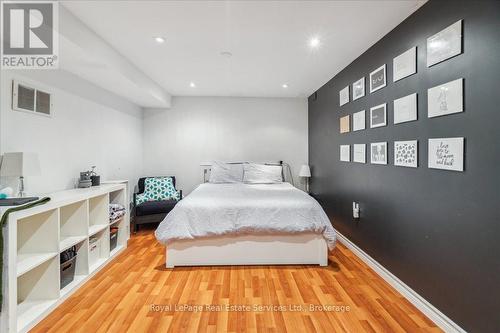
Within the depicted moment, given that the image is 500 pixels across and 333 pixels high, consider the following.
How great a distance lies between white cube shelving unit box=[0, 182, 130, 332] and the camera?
157 centimetres

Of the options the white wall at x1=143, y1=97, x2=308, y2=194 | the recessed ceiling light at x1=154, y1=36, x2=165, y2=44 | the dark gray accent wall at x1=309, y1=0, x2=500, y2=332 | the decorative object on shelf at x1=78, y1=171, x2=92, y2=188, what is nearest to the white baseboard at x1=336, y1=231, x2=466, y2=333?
the dark gray accent wall at x1=309, y1=0, x2=500, y2=332

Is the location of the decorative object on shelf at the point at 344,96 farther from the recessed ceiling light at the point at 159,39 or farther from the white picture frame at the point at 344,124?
the recessed ceiling light at the point at 159,39

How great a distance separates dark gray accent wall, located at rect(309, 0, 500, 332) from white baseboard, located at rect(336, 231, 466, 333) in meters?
0.04

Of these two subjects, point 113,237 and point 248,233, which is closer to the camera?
point 248,233

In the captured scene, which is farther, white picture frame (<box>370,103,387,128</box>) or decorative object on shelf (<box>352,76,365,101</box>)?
decorative object on shelf (<box>352,76,365,101</box>)

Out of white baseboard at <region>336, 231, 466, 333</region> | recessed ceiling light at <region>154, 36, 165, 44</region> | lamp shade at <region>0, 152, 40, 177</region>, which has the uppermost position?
recessed ceiling light at <region>154, 36, 165, 44</region>

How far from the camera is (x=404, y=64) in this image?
2102 mm

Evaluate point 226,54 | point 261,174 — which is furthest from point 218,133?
point 226,54

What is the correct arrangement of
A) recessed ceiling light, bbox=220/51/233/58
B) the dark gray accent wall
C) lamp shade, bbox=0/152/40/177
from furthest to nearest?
recessed ceiling light, bbox=220/51/233/58 → lamp shade, bbox=0/152/40/177 → the dark gray accent wall

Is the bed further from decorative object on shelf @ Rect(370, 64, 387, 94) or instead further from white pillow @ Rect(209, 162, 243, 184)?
white pillow @ Rect(209, 162, 243, 184)

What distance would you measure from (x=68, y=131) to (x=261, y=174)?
279cm


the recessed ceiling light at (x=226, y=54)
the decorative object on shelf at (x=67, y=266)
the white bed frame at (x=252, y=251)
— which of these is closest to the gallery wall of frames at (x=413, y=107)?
the white bed frame at (x=252, y=251)

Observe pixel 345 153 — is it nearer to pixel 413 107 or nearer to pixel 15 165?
pixel 413 107

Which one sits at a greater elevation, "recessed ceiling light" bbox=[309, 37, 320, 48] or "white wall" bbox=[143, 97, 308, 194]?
"recessed ceiling light" bbox=[309, 37, 320, 48]
